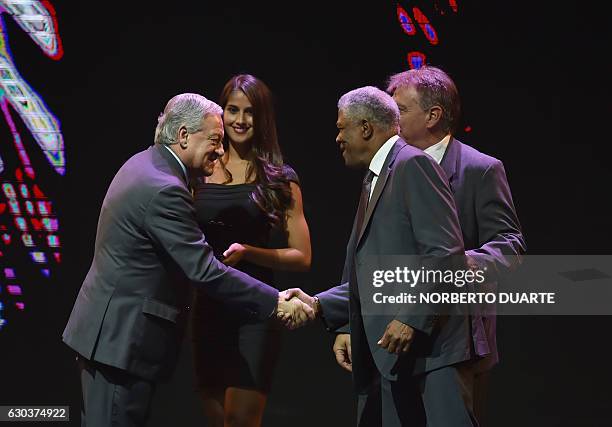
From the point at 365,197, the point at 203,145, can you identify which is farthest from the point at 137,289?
the point at 365,197

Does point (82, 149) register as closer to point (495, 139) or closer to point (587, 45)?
point (495, 139)

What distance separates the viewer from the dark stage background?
4309 mm

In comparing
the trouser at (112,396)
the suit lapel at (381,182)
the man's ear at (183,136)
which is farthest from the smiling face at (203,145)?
the trouser at (112,396)

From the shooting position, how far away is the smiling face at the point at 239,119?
136 inches

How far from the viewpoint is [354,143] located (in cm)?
273

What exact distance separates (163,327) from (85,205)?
179 centimetres

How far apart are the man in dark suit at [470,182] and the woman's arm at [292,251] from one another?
23.7 inches

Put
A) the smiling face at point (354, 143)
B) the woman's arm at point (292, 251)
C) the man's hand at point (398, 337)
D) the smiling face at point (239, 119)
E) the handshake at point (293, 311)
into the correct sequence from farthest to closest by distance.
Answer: the smiling face at point (239, 119)
the woman's arm at point (292, 251)
the handshake at point (293, 311)
the smiling face at point (354, 143)
the man's hand at point (398, 337)

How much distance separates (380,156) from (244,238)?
2.76 feet

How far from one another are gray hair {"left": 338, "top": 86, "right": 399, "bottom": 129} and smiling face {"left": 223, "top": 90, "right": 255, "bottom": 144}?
79 centimetres

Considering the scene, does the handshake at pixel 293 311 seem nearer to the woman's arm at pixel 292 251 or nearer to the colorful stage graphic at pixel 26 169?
the woman's arm at pixel 292 251

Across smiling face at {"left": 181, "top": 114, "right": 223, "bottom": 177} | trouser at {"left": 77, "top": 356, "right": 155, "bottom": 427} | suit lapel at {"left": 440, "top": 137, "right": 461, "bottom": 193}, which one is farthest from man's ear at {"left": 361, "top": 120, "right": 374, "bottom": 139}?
trouser at {"left": 77, "top": 356, "right": 155, "bottom": 427}

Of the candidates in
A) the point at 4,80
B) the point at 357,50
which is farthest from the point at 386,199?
the point at 4,80

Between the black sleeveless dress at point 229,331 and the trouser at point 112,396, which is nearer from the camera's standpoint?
the trouser at point 112,396
